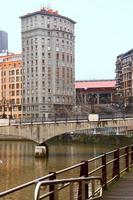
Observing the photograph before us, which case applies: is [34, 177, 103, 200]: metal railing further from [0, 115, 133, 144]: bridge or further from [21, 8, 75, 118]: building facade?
[21, 8, 75, 118]: building facade

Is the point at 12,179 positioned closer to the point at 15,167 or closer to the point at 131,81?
the point at 15,167

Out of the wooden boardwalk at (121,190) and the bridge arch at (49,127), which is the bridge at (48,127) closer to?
the bridge arch at (49,127)

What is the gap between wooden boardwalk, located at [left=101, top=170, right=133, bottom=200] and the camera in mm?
13719

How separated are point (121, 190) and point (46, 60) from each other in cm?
16279

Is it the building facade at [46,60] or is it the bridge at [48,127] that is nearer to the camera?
the bridge at [48,127]

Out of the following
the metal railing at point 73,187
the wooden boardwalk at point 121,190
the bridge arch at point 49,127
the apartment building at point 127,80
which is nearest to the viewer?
the metal railing at point 73,187

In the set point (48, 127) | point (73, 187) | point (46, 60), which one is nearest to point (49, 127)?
point (48, 127)

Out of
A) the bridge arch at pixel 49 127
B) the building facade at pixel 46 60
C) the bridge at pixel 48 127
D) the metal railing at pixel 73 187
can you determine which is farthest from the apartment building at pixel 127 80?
the metal railing at pixel 73 187

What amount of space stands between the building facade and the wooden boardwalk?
155 metres

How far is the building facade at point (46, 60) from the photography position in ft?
573

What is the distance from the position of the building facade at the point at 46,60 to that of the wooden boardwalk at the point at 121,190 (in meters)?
155

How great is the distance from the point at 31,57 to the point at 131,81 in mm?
42009

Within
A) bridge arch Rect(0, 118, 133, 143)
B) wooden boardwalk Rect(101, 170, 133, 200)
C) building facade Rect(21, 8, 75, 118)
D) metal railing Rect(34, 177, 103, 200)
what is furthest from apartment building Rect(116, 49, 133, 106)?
metal railing Rect(34, 177, 103, 200)

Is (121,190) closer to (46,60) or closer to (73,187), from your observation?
(73,187)
